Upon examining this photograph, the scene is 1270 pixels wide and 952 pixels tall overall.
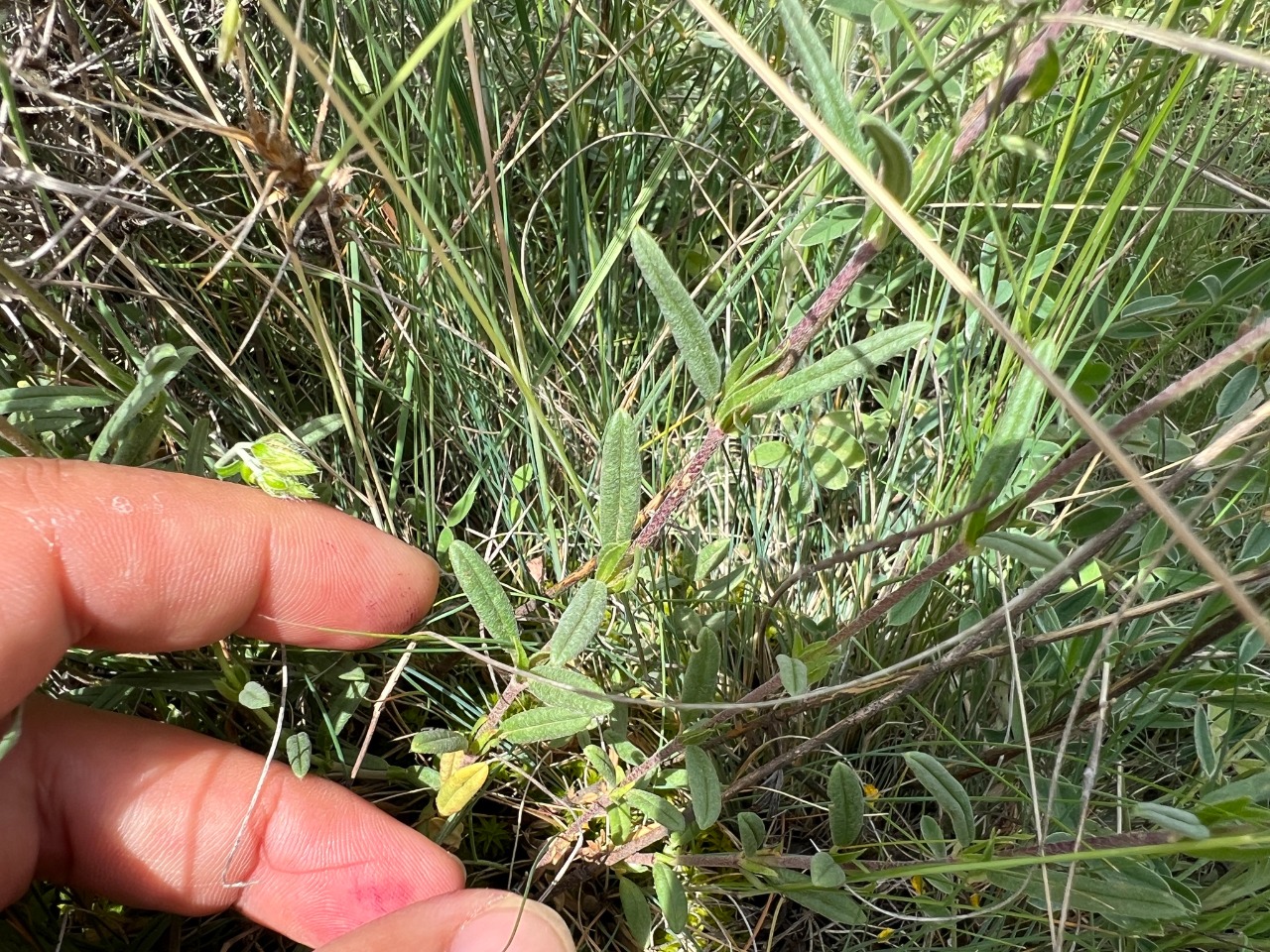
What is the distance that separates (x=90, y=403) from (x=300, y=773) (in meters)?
0.41

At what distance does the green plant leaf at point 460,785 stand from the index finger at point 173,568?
0.18 meters

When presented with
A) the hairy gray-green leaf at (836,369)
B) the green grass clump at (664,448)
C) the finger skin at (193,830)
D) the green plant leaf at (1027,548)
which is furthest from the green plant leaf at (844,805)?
the finger skin at (193,830)

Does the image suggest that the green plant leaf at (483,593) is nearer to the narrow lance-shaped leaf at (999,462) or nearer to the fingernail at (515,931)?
the fingernail at (515,931)

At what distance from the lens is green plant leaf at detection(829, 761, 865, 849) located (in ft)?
2.39

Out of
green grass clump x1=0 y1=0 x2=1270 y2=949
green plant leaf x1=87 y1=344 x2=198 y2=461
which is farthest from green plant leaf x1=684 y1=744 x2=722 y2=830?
green plant leaf x1=87 y1=344 x2=198 y2=461

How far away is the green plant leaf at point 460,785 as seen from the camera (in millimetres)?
809

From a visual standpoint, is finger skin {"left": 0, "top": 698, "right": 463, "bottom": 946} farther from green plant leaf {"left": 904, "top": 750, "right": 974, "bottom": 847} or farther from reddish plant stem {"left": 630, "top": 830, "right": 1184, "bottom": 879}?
green plant leaf {"left": 904, "top": 750, "right": 974, "bottom": 847}

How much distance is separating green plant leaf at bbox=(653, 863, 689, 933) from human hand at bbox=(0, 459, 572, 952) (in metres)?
0.11

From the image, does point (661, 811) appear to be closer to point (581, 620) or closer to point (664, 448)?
point (581, 620)

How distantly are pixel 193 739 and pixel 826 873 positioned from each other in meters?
0.68

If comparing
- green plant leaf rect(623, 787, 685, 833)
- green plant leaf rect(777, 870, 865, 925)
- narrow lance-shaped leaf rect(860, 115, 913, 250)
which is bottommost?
green plant leaf rect(777, 870, 865, 925)

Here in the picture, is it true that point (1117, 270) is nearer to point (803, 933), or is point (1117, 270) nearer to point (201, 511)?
point (803, 933)

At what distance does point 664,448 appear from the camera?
96cm

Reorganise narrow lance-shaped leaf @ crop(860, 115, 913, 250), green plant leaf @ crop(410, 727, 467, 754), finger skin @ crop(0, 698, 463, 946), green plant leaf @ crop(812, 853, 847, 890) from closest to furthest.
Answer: narrow lance-shaped leaf @ crop(860, 115, 913, 250), green plant leaf @ crop(812, 853, 847, 890), green plant leaf @ crop(410, 727, 467, 754), finger skin @ crop(0, 698, 463, 946)
